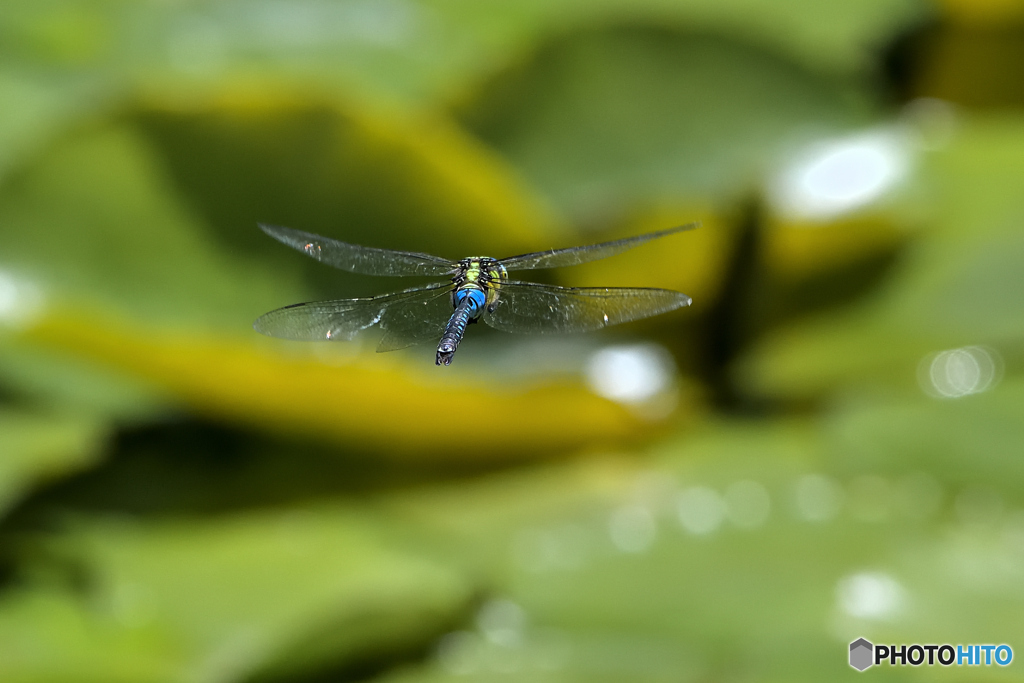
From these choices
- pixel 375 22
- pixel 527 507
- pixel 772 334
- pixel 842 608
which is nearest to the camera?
pixel 842 608

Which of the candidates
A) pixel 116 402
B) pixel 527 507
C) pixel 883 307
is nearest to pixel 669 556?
pixel 527 507

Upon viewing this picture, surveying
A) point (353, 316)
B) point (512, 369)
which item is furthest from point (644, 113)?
point (353, 316)

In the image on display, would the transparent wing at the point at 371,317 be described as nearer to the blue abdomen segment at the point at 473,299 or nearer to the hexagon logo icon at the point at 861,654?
the blue abdomen segment at the point at 473,299

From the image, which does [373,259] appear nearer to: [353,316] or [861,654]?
[353,316]

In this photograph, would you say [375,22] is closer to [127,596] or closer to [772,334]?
[772,334]

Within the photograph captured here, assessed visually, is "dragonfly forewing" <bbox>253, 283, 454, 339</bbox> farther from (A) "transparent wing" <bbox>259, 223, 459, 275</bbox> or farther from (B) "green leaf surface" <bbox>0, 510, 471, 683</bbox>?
(B) "green leaf surface" <bbox>0, 510, 471, 683</bbox>

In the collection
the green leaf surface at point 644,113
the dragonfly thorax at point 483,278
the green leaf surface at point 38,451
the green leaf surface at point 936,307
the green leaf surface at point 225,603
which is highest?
the green leaf surface at point 644,113

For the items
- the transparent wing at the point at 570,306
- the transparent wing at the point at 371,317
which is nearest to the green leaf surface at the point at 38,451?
the transparent wing at the point at 371,317
